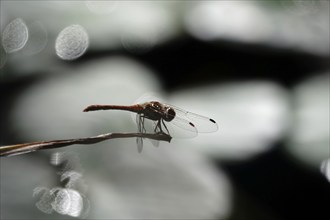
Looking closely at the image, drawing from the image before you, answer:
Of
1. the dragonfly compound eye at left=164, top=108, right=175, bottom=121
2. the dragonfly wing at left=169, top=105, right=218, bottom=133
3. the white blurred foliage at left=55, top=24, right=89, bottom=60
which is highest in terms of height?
the white blurred foliage at left=55, top=24, right=89, bottom=60

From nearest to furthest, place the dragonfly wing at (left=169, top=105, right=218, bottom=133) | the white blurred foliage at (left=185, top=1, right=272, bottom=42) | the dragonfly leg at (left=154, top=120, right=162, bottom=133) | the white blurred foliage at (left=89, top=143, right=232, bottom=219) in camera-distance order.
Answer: the dragonfly leg at (left=154, top=120, right=162, bottom=133), the dragonfly wing at (left=169, top=105, right=218, bottom=133), the white blurred foliage at (left=89, top=143, right=232, bottom=219), the white blurred foliage at (left=185, top=1, right=272, bottom=42)

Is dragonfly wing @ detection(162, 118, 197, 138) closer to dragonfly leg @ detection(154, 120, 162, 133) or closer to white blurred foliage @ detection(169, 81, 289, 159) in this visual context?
dragonfly leg @ detection(154, 120, 162, 133)

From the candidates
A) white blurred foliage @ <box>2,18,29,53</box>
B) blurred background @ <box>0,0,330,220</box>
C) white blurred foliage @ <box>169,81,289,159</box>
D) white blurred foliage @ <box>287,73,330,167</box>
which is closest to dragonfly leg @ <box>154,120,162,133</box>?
blurred background @ <box>0,0,330,220</box>

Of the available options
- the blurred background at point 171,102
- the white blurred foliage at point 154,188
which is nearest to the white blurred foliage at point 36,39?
the blurred background at point 171,102

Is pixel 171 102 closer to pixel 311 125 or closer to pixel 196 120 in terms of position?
pixel 311 125

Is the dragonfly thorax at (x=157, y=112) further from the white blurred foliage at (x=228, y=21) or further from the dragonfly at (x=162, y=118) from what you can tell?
the white blurred foliage at (x=228, y=21)

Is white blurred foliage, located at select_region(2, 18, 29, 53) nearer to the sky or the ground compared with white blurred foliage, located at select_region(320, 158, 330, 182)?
nearer to the sky

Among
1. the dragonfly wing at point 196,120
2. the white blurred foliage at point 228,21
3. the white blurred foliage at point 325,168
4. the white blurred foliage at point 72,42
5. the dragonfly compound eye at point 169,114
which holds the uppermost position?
the white blurred foliage at point 228,21
